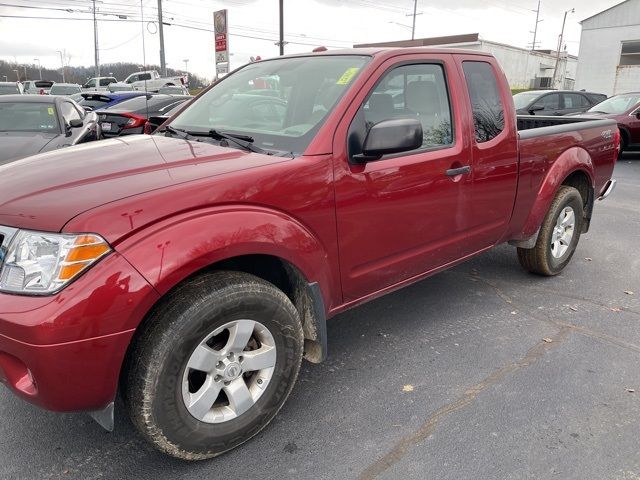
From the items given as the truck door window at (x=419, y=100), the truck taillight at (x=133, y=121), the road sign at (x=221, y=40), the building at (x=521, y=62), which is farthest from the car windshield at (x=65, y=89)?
the truck door window at (x=419, y=100)

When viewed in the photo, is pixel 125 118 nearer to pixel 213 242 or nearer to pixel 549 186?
pixel 549 186

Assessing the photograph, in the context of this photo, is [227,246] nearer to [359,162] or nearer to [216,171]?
[216,171]

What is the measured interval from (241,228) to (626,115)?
40.2 feet

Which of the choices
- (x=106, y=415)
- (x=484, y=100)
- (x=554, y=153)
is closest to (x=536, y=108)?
(x=554, y=153)

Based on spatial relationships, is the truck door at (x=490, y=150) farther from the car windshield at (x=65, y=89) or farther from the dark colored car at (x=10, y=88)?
the car windshield at (x=65, y=89)

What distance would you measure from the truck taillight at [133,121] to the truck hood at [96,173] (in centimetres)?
689

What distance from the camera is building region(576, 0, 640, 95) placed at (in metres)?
28.7

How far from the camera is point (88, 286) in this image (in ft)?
6.03

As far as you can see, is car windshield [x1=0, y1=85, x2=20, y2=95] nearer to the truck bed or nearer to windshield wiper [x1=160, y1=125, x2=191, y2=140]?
windshield wiper [x1=160, y1=125, x2=191, y2=140]

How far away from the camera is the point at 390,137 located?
253 centimetres

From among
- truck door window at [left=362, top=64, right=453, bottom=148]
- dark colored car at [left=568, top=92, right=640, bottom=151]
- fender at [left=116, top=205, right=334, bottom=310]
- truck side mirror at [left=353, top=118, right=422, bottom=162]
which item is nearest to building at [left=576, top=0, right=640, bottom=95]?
dark colored car at [left=568, top=92, right=640, bottom=151]

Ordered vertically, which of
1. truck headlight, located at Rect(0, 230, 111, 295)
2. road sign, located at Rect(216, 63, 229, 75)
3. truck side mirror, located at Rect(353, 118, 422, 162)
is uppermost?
road sign, located at Rect(216, 63, 229, 75)

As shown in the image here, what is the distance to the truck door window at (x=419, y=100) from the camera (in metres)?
2.94

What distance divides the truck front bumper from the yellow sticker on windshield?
1.56 metres
